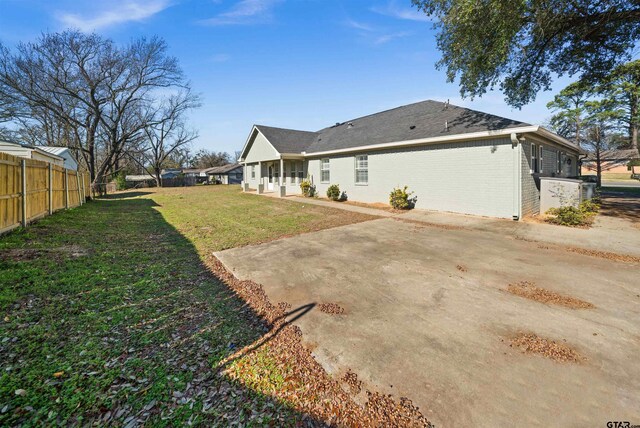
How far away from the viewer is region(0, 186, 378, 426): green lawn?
210cm

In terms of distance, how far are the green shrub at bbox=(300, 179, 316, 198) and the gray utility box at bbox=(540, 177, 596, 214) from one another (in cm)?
1189

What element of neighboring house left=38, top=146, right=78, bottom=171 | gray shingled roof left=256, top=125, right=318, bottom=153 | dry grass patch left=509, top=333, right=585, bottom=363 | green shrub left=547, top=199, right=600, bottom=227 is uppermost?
gray shingled roof left=256, top=125, right=318, bottom=153

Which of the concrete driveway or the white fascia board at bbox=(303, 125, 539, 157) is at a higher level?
the white fascia board at bbox=(303, 125, 539, 157)

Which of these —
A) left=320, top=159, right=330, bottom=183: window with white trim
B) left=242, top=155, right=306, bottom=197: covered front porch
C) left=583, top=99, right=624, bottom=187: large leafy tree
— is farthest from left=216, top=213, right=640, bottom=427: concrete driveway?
left=583, top=99, right=624, bottom=187: large leafy tree

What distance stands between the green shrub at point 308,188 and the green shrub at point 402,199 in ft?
22.2

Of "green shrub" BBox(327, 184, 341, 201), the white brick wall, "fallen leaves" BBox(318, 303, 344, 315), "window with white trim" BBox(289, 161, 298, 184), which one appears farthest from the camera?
"window with white trim" BBox(289, 161, 298, 184)

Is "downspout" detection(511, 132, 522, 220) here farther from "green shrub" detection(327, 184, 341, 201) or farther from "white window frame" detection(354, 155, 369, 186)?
"green shrub" detection(327, 184, 341, 201)

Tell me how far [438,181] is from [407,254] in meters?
6.60

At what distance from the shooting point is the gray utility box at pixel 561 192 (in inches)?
370

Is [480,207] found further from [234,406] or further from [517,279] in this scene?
[234,406]

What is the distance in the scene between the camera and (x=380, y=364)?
8.55 feet

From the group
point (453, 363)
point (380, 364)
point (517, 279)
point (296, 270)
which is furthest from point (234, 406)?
point (517, 279)

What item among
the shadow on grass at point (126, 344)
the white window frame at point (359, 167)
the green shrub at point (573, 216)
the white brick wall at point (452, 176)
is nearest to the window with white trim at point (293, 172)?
the white window frame at point (359, 167)

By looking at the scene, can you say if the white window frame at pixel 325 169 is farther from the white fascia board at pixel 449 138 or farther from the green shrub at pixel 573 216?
the green shrub at pixel 573 216
